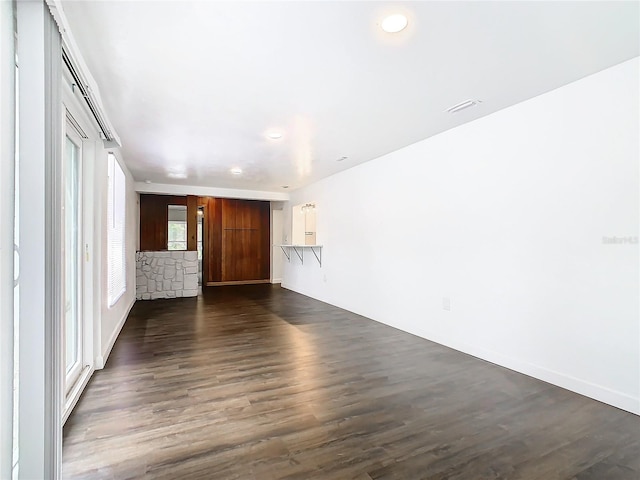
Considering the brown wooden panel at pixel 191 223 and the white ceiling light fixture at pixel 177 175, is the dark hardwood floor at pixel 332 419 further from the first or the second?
the brown wooden panel at pixel 191 223

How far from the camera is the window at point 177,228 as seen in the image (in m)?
8.26

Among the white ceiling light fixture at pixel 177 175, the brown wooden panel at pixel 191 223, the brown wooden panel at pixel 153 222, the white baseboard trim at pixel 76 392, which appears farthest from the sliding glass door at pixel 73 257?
the brown wooden panel at pixel 153 222

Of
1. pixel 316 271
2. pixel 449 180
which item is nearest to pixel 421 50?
pixel 449 180

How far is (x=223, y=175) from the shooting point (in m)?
5.73

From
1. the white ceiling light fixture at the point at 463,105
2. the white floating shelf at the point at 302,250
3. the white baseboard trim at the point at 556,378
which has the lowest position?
the white baseboard trim at the point at 556,378

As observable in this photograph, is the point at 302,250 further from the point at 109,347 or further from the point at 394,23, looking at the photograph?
the point at 394,23

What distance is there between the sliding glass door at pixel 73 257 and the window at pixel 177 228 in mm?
5679

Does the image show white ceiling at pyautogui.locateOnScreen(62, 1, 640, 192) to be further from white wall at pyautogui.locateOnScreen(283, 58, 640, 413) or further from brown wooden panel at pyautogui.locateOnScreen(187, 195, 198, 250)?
brown wooden panel at pyautogui.locateOnScreen(187, 195, 198, 250)

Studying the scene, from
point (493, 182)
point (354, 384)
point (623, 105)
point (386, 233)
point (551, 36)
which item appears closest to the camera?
point (551, 36)

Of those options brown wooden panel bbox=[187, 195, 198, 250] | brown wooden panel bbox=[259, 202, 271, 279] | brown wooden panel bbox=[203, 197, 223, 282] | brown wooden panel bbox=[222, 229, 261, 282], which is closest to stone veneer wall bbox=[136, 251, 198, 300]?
brown wooden panel bbox=[187, 195, 198, 250]

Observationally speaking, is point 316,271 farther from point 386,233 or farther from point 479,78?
point 479,78

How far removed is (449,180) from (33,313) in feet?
11.4

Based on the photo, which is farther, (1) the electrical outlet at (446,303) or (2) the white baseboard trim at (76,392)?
(1) the electrical outlet at (446,303)

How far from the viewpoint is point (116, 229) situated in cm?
392
